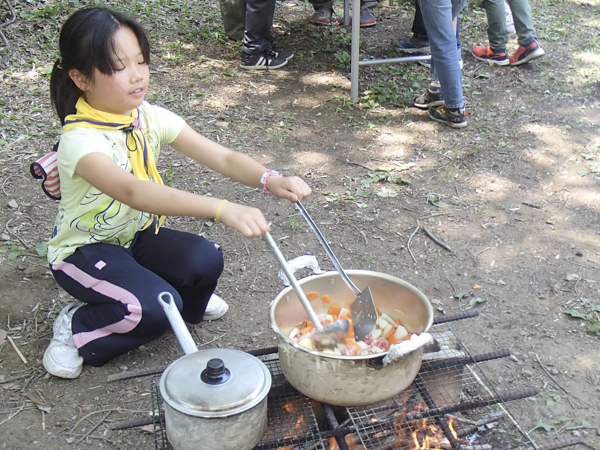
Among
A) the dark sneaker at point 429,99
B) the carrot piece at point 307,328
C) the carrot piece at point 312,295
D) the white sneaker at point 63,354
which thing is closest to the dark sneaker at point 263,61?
the dark sneaker at point 429,99

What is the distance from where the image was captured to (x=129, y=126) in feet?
7.29

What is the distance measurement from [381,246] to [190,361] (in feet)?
5.79

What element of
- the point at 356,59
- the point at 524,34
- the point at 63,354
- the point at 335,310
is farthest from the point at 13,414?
the point at 524,34

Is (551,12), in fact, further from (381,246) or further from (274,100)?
(381,246)

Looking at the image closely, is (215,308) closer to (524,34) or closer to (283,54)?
(283,54)

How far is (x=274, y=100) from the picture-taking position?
15.8 ft

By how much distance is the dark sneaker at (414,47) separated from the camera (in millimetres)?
5625

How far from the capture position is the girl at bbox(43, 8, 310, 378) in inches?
78.3

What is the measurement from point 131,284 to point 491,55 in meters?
4.35

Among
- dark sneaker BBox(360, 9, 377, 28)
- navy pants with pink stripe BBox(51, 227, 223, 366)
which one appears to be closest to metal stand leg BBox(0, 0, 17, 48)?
dark sneaker BBox(360, 9, 377, 28)

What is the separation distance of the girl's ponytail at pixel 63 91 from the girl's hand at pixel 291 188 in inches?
32.0

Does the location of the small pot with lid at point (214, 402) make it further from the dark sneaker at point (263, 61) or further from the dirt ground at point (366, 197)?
the dark sneaker at point (263, 61)

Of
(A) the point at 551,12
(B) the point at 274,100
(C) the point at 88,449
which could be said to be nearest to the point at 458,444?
(C) the point at 88,449

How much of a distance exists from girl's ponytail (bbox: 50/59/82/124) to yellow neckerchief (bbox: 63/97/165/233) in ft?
0.11
